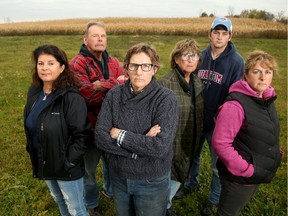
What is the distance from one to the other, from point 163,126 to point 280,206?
2.67 meters

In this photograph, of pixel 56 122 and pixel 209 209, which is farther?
pixel 209 209

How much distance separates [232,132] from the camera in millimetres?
2516

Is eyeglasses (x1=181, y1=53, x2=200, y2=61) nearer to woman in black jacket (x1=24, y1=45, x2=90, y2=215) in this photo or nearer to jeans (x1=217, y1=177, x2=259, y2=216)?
woman in black jacket (x1=24, y1=45, x2=90, y2=215)

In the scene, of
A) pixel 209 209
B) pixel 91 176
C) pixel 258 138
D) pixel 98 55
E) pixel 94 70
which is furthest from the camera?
pixel 209 209

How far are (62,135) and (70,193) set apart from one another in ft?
2.28

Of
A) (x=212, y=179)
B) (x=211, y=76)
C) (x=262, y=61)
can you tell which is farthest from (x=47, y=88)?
(x=212, y=179)

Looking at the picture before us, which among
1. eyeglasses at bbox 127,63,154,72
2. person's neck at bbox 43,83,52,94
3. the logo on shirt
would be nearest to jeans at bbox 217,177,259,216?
the logo on shirt

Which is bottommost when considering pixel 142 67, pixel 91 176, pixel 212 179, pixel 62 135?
pixel 212 179

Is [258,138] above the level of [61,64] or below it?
below

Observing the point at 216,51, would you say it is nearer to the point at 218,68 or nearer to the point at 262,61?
the point at 218,68

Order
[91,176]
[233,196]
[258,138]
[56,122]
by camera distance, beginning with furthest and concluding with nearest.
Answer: [91,176], [233,196], [56,122], [258,138]

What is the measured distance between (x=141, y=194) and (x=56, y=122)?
3.55ft

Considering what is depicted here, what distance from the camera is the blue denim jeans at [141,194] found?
255cm

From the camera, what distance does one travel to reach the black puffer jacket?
8.72 ft
